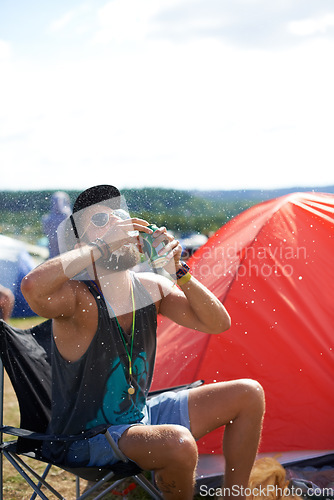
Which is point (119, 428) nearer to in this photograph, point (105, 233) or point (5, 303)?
point (105, 233)

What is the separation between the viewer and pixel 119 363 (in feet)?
6.28

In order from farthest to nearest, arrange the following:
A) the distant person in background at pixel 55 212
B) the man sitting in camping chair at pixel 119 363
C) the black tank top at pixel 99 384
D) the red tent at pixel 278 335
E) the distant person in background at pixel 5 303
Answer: the distant person in background at pixel 55 212 → the distant person in background at pixel 5 303 → the red tent at pixel 278 335 → the black tank top at pixel 99 384 → the man sitting in camping chair at pixel 119 363

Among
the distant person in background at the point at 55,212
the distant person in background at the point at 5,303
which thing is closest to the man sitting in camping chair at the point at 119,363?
the distant person in background at the point at 5,303

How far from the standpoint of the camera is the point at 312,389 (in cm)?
250

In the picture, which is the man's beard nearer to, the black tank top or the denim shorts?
the black tank top

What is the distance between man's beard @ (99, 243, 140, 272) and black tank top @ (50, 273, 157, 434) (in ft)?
0.30

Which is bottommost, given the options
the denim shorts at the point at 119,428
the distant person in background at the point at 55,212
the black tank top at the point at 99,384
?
the denim shorts at the point at 119,428

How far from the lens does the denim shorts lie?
177cm

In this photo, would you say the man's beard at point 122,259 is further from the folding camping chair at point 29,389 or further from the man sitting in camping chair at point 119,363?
the folding camping chair at point 29,389

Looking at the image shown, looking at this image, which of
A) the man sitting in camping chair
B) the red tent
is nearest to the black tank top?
the man sitting in camping chair

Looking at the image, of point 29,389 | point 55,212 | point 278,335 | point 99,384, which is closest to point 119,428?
point 99,384

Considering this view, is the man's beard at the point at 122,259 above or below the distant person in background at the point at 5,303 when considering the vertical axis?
above

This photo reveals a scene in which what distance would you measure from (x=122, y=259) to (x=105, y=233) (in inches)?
4.3

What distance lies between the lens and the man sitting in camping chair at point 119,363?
1.74m
